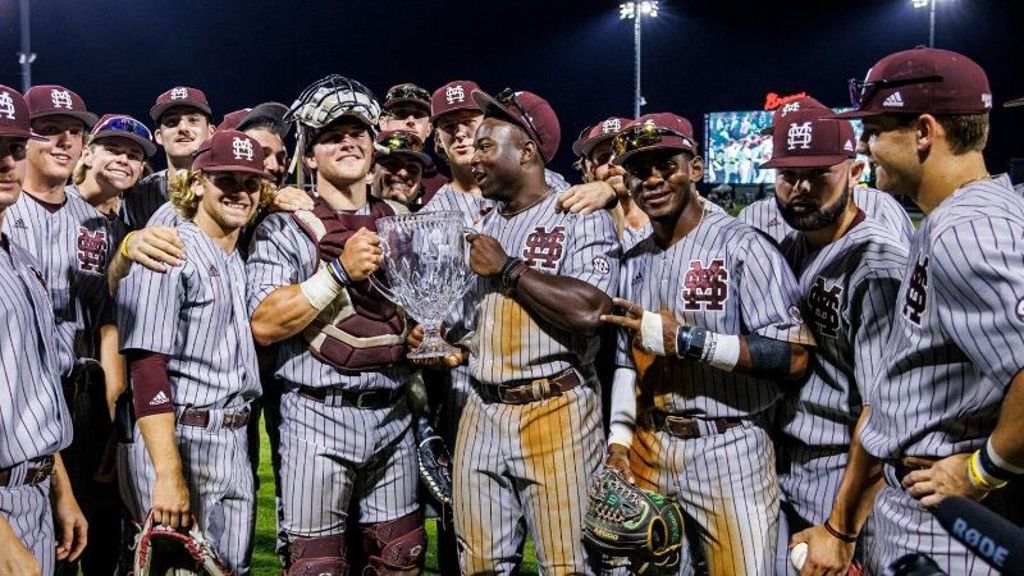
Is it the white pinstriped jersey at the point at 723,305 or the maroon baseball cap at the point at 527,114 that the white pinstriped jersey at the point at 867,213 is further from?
the maroon baseball cap at the point at 527,114

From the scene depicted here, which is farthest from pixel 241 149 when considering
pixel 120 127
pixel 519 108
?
pixel 120 127

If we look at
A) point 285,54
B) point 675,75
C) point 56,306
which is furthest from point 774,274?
point 675,75

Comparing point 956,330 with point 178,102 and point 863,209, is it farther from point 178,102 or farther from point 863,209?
point 178,102

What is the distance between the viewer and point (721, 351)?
3.10 metres

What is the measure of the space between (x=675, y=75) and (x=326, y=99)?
43.2 metres

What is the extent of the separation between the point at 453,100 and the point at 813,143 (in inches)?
80.2

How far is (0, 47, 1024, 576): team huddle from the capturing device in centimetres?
309

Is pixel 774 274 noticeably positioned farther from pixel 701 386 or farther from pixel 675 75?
pixel 675 75

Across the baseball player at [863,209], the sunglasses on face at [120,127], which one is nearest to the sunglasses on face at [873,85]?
the baseball player at [863,209]

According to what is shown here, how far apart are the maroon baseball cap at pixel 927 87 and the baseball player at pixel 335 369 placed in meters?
1.76

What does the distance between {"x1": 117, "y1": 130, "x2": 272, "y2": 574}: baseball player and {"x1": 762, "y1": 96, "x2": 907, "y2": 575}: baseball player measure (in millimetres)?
1936

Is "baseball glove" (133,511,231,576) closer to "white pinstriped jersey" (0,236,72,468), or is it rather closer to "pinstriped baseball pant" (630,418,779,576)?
"white pinstriped jersey" (0,236,72,468)

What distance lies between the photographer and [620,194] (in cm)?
458

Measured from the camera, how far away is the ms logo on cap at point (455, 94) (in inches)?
187
